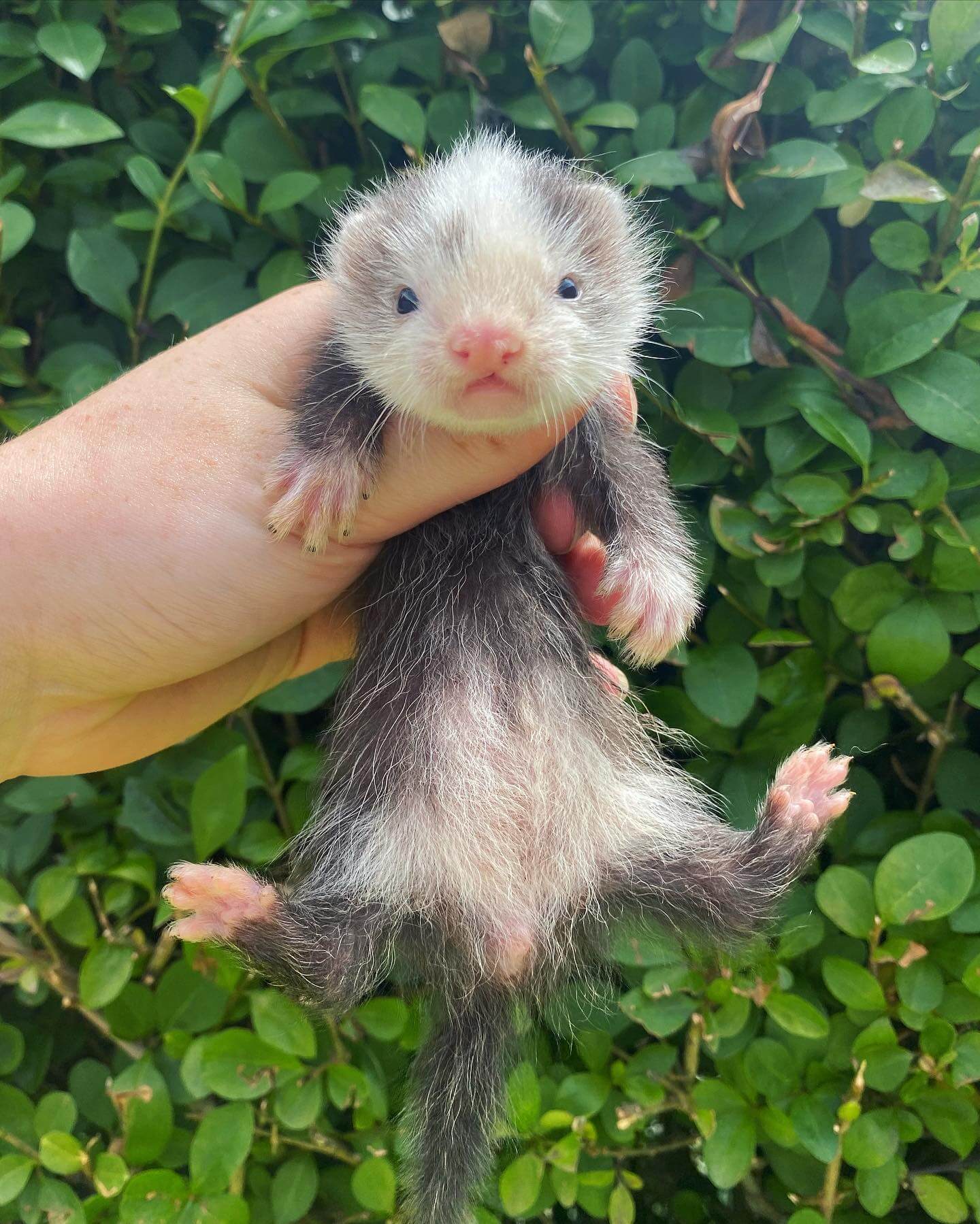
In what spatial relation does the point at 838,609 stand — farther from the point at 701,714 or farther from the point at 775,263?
the point at 775,263

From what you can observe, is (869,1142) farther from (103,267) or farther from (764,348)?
(103,267)

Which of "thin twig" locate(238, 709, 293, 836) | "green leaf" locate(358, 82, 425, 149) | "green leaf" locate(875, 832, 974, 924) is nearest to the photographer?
"green leaf" locate(875, 832, 974, 924)

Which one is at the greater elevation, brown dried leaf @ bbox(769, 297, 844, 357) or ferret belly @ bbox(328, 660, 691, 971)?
brown dried leaf @ bbox(769, 297, 844, 357)

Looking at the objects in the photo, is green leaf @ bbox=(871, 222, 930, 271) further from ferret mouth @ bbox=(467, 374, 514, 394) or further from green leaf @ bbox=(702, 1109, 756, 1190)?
green leaf @ bbox=(702, 1109, 756, 1190)

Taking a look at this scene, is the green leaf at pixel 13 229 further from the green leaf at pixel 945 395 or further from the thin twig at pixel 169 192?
the green leaf at pixel 945 395

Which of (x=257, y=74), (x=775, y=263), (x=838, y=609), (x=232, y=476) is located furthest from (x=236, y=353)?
(x=838, y=609)

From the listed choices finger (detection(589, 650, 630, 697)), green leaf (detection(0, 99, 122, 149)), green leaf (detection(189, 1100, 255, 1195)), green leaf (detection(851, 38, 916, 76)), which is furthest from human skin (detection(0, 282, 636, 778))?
Answer: green leaf (detection(189, 1100, 255, 1195))

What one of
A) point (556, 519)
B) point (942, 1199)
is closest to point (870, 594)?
point (556, 519)
